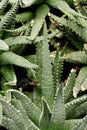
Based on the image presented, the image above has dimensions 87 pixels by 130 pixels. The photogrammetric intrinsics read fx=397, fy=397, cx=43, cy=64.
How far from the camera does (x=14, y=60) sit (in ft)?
4.88

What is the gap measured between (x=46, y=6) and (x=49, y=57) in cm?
35

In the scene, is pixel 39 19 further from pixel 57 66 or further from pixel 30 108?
pixel 30 108

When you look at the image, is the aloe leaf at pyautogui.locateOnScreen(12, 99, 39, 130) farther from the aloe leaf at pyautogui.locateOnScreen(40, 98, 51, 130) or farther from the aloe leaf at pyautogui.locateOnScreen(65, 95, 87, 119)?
the aloe leaf at pyautogui.locateOnScreen(65, 95, 87, 119)

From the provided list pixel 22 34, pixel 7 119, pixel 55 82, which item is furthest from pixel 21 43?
pixel 7 119

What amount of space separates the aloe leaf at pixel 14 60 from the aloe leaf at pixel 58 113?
0.78ft

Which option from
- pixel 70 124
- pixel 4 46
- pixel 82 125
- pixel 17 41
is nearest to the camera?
pixel 82 125

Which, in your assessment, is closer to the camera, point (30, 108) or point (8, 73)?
point (30, 108)

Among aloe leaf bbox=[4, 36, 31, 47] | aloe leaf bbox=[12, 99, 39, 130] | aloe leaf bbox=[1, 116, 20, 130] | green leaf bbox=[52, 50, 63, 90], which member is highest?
aloe leaf bbox=[4, 36, 31, 47]

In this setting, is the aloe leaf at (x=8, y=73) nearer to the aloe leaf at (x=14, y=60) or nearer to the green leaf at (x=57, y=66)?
the aloe leaf at (x=14, y=60)

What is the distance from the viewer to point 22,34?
161 cm

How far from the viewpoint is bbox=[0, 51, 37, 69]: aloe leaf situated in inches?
56.7

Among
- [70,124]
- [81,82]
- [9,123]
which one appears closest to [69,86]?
[81,82]

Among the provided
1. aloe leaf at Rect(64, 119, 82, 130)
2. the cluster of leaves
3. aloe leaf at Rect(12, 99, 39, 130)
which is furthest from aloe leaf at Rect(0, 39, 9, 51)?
aloe leaf at Rect(64, 119, 82, 130)

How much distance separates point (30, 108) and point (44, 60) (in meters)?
0.18
